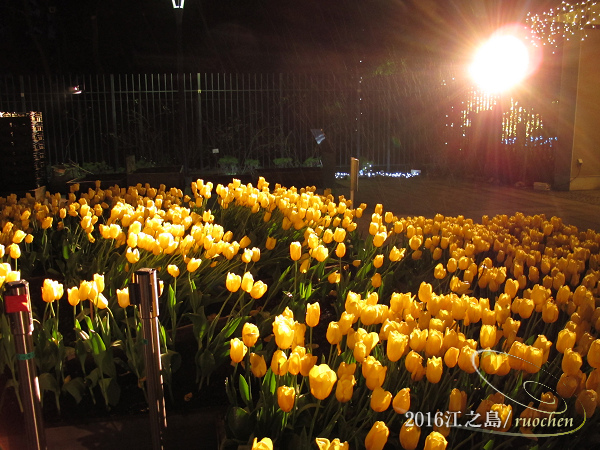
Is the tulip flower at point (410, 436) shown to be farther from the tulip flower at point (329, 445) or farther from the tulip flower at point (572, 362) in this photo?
the tulip flower at point (572, 362)

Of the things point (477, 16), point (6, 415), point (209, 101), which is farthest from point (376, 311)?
point (477, 16)

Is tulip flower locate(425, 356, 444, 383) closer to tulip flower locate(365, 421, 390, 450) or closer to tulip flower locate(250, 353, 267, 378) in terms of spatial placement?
tulip flower locate(365, 421, 390, 450)

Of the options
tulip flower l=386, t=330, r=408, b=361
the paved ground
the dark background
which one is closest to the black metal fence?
the paved ground

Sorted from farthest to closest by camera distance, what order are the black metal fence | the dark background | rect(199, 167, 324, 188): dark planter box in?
the dark background, the black metal fence, rect(199, 167, 324, 188): dark planter box

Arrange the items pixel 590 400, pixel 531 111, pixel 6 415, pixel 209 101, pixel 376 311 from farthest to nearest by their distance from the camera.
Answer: pixel 209 101
pixel 531 111
pixel 6 415
pixel 376 311
pixel 590 400

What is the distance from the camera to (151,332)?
6.34ft

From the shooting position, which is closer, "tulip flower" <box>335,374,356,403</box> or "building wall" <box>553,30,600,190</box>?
"tulip flower" <box>335,374,356,403</box>

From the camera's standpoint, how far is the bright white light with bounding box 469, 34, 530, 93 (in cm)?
1135

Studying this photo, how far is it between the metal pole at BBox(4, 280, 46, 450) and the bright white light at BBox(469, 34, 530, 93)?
11215 mm

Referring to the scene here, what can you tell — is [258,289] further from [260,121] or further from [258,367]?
[260,121]

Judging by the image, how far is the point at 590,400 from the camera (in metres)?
1.71

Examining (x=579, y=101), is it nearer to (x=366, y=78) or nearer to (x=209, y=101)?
(x=366, y=78)

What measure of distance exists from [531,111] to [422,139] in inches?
145

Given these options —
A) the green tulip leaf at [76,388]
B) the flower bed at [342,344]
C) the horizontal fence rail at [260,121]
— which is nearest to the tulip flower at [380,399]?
the flower bed at [342,344]
